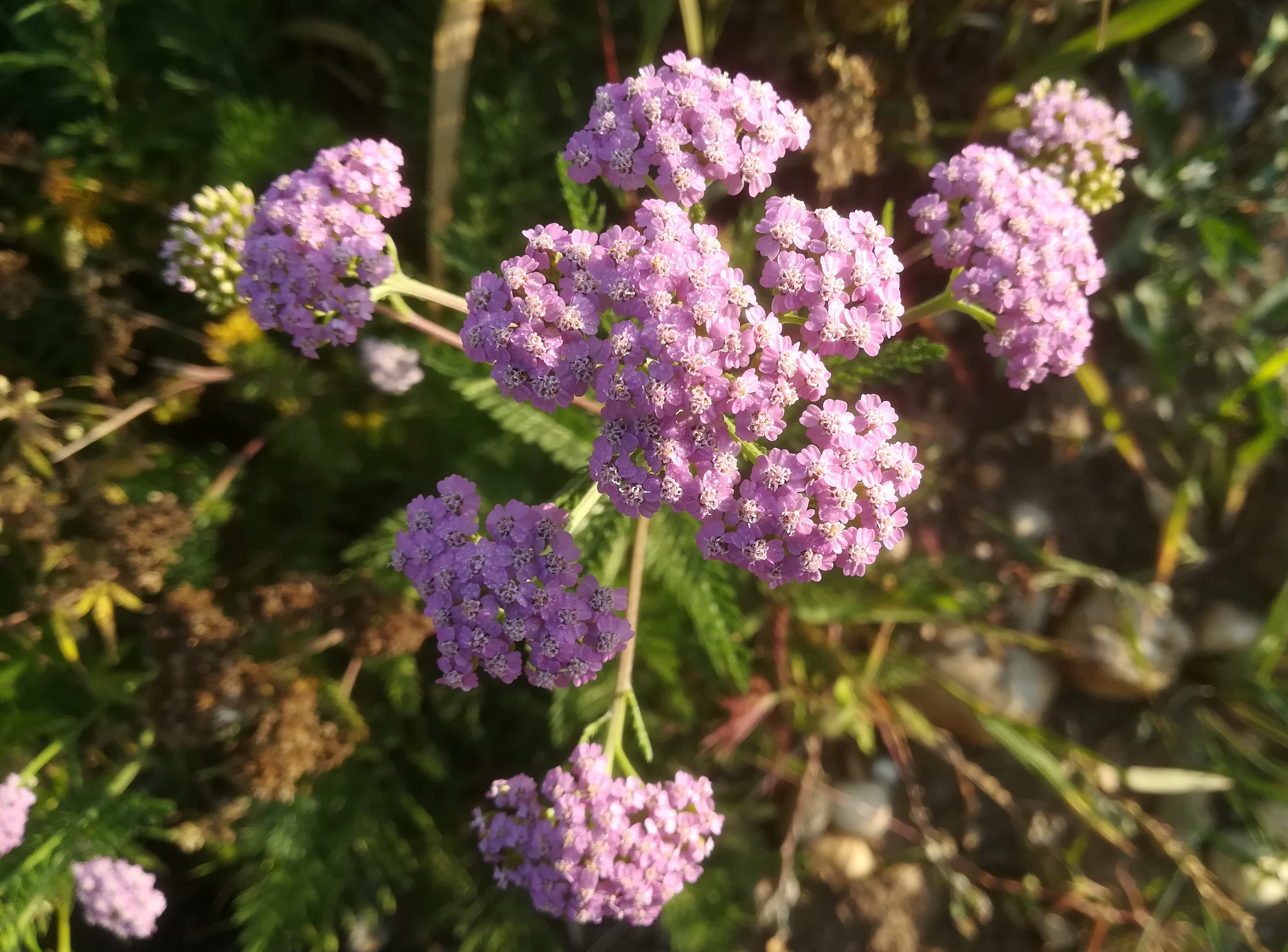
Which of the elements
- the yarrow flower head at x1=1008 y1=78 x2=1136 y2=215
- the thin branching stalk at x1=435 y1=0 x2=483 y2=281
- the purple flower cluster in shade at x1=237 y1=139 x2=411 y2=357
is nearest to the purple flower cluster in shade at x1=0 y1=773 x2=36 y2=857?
the purple flower cluster in shade at x1=237 y1=139 x2=411 y2=357

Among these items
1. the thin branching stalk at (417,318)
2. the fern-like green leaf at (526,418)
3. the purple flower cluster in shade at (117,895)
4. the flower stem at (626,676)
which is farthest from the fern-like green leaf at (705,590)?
the purple flower cluster in shade at (117,895)

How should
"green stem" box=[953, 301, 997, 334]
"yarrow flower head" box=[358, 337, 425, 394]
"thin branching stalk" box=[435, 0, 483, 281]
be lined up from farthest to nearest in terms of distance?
1. "thin branching stalk" box=[435, 0, 483, 281]
2. "yarrow flower head" box=[358, 337, 425, 394]
3. "green stem" box=[953, 301, 997, 334]

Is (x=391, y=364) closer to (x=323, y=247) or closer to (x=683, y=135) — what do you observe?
(x=323, y=247)

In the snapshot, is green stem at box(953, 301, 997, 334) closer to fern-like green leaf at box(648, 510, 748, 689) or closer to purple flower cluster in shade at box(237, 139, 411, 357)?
fern-like green leaf at box(648, 510, 748, 689)

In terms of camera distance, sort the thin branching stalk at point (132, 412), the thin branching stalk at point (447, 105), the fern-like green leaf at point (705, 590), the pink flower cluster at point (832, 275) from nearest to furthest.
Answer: the pink flower cluster at point (832, 275) < the fern-like green leaf at point (705, 590) < the thin branching stalk at point (132, 412) < the thin branching stalk at point (447, 105)

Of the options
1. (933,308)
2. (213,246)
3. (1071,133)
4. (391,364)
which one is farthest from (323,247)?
(1071,133)

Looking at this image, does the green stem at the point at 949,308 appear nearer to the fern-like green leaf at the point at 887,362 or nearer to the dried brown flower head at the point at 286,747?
the fern-like green leaf at the point at 887,362
